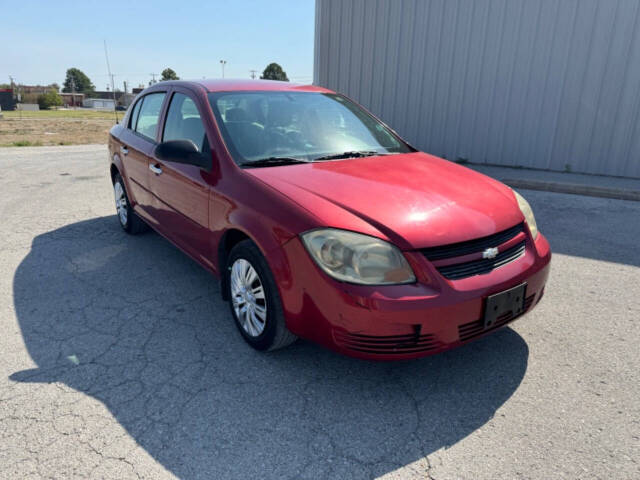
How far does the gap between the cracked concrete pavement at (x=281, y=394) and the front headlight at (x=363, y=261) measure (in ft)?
2.27

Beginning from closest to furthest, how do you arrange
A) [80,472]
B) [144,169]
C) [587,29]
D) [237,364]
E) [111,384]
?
[80,472], [111,384], [237,364], [144,169], [587,29]

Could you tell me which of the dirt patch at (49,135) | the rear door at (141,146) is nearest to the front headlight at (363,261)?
the rear door at (141,146)

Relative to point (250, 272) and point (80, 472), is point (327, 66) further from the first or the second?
point (80, 472)

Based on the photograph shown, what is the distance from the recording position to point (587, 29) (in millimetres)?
8031

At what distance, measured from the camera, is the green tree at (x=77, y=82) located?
145m

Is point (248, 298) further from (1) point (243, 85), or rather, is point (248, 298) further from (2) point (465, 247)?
(1) point (243, 85)

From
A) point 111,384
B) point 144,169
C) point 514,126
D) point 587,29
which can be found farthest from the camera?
point 514,126

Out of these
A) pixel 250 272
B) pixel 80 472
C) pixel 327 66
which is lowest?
pixel 80 472

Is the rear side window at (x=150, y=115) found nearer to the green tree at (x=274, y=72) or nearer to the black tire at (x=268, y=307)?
the black tire at (x=268, y=307)

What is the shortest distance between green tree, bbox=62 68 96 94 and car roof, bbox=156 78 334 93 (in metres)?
164

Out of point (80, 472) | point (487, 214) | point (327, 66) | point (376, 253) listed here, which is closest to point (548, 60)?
point (327, 66)

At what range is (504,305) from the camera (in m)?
2.40

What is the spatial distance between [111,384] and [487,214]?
226 centimetres

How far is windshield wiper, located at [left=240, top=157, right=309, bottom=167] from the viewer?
293 centimetres
